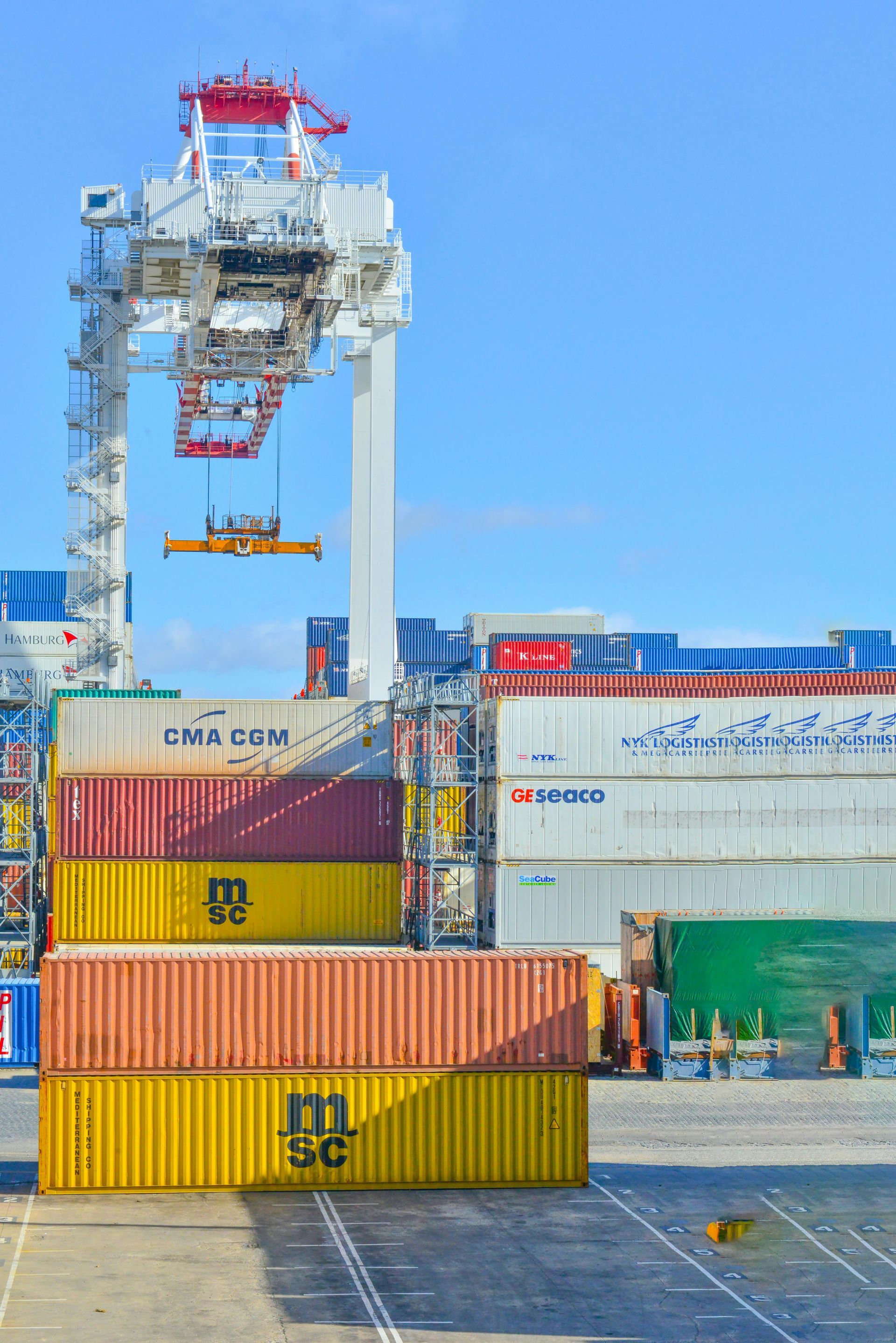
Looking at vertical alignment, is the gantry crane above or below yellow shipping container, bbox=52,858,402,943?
above

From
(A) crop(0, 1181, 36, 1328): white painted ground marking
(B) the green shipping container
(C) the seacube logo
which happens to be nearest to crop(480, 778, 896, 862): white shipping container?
(C) the seacube logo

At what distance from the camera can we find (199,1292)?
18750mm

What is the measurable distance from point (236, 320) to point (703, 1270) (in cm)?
2957

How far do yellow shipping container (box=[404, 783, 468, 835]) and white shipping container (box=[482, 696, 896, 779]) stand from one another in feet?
4.23

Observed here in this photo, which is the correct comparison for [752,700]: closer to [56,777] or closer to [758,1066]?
[758,1066]

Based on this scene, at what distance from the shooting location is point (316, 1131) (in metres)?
23.3

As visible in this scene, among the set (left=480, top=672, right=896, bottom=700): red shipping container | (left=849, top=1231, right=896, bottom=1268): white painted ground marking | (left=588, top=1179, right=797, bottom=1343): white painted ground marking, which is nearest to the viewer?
(left=588, top=1179, right=797, bottom=1343): white painted ground marking

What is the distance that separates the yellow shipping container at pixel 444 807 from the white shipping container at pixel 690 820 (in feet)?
2.41

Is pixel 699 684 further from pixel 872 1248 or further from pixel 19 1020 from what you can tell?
pixel 872 1248

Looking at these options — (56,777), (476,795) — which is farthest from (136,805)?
(476,795)

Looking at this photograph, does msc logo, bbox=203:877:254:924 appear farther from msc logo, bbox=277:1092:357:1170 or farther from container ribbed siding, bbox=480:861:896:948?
msc logo, bbox=277:1092:357:1170

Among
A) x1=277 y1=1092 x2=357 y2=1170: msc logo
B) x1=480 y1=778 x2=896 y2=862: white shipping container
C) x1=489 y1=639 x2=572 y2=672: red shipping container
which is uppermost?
x1=489 y1=639 x2=572 y2=672: red shipping container

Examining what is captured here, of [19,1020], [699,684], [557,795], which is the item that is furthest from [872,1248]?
[699,684]

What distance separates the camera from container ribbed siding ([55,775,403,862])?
37.4 metres
